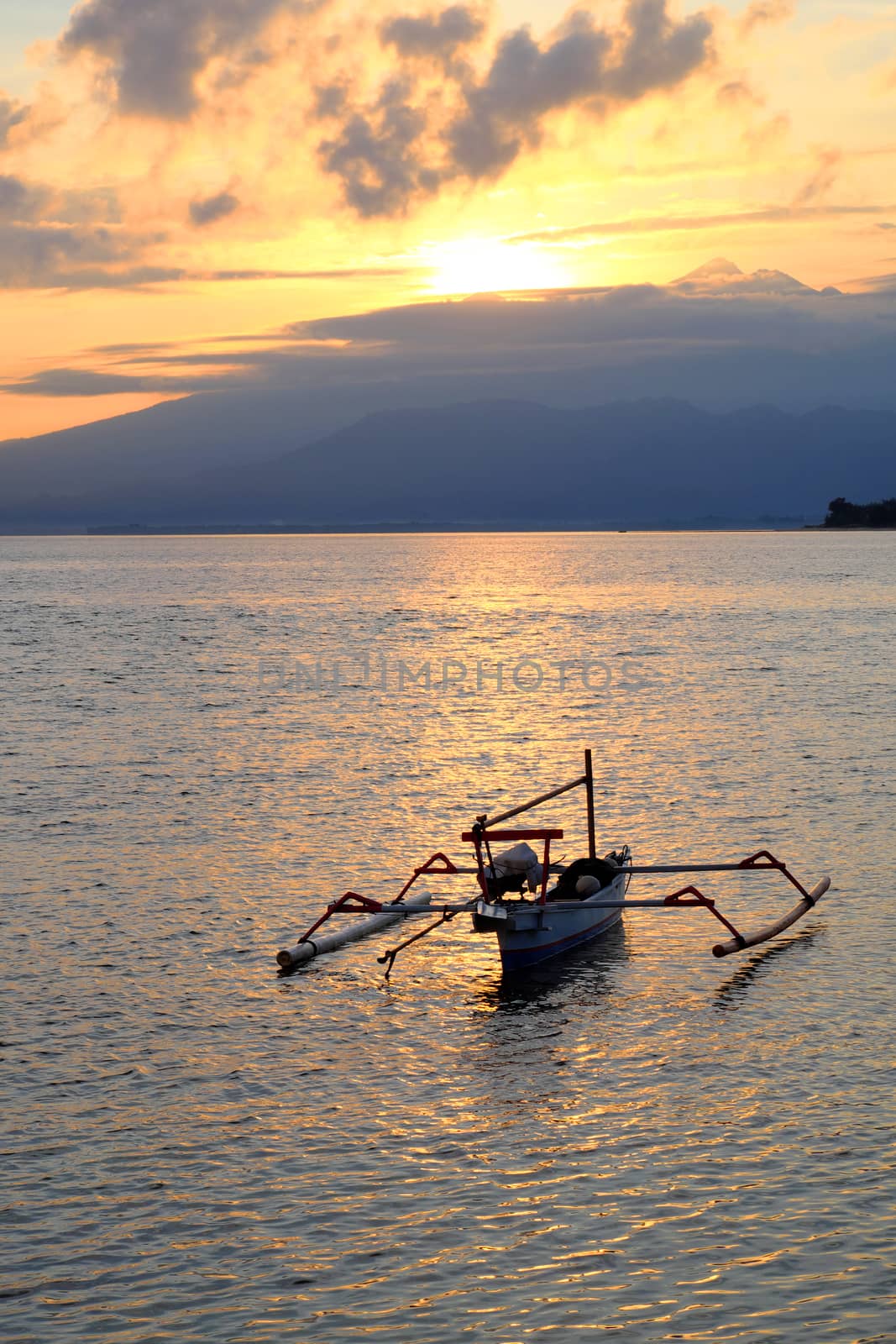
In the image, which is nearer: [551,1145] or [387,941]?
[551,1145]

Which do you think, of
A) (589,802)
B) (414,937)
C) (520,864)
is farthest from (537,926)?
(589,802)

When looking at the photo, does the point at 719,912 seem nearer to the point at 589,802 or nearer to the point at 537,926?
the point at 589,802

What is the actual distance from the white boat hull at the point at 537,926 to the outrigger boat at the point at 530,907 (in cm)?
2

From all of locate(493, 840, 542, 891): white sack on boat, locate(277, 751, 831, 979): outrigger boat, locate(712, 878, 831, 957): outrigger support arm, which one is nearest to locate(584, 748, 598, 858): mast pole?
locate(277, 751, 831, 979): outrigger boat

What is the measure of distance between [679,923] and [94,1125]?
14.6 m

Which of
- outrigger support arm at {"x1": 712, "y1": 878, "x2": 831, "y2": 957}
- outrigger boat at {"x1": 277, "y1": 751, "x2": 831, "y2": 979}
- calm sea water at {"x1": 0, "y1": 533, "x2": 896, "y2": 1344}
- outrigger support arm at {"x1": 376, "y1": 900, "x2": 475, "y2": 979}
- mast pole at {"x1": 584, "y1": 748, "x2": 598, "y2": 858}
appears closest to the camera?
calm sea water at {"x1": 0, "y1": 533, "x2": 896, "y2": 1344}

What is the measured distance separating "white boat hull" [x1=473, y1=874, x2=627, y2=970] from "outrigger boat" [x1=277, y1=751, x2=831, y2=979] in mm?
15

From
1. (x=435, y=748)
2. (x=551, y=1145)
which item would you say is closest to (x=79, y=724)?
(x=435, y=748)

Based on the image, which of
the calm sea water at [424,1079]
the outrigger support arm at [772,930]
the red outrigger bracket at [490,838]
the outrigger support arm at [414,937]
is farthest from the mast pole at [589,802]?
the outrigger support arm at [772,930]

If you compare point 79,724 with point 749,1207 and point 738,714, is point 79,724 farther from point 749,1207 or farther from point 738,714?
point 749,1207

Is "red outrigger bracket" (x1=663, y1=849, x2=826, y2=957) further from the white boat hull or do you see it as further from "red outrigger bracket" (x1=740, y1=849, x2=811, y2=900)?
the white boat hull

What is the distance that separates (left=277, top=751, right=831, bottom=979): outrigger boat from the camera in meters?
25.4

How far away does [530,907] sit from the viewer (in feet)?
84.1

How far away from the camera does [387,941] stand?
92.4ft
